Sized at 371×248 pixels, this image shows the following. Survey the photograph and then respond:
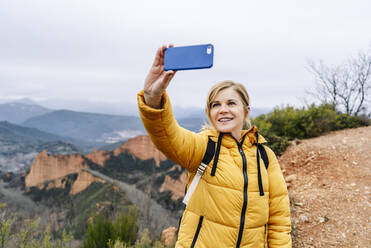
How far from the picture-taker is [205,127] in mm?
1484

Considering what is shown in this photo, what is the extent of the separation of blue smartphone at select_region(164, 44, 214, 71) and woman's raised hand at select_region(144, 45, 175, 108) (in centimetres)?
3

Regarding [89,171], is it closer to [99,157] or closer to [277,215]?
[99,157]

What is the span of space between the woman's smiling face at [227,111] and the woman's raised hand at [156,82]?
0.48 m

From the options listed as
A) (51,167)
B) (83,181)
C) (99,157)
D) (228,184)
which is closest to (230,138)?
(228,184)

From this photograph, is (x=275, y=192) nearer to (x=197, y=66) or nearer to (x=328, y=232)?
(x=197, y=66)

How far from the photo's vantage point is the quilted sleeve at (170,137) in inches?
40.0

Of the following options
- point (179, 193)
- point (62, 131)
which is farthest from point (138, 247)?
point (62, 131)

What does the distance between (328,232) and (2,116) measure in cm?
20923

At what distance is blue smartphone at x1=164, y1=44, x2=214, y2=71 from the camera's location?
946 mm

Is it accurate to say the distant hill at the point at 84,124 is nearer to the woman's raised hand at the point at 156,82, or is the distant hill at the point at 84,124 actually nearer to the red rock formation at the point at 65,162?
the red rock formation at the point at 65,162

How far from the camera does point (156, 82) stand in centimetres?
98

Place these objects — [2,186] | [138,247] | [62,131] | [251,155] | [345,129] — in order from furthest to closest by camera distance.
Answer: [62,131] < [2,186] < [345,129] < [138,247] < [251,155]

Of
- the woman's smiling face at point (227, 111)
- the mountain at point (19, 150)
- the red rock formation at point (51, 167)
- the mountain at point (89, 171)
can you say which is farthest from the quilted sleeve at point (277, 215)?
the mountain at point (19, 150)

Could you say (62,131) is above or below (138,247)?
below
